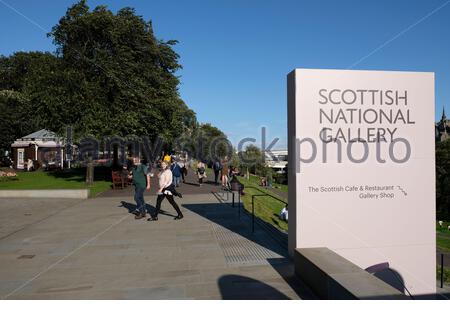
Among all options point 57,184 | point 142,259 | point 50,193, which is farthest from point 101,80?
point 142,259

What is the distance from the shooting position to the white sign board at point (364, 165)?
6.63 meters

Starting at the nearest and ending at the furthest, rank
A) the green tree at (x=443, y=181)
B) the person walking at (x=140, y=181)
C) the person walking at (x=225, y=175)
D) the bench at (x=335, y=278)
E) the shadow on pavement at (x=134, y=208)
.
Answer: the bench at (x=335, y=278)
the person walking at (x=140, y=181)
the shadow on pavement at (x=134, y=208)
the person walking at (x=225, y=175)
the green tree at (x=443, y=181)

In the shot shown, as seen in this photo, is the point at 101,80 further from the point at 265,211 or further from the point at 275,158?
the point at 275,158

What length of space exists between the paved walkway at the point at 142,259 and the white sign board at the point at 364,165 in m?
1.18

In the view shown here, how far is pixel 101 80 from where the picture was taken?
2402 cm

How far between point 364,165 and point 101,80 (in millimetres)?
20436

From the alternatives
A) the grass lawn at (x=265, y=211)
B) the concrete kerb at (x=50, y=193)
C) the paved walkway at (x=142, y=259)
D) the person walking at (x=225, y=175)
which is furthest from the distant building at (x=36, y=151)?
the paved walkway at (x=142, y=259)

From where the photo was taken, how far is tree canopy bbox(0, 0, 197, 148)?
76.5 feet

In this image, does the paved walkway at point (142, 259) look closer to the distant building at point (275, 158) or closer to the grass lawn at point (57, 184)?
the grass lawn at point (57, 184)

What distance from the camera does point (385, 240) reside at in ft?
22.5

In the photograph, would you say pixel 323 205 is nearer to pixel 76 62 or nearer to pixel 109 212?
pixel 109 212

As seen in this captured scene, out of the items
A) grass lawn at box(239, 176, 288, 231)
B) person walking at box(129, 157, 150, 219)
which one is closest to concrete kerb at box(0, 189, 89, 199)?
person walking at box(129, 157, 150, 219)

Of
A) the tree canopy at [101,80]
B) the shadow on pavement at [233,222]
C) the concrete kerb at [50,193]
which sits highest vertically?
the tree canopy at [101,80]
